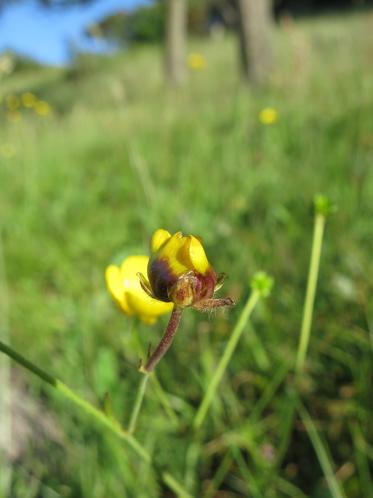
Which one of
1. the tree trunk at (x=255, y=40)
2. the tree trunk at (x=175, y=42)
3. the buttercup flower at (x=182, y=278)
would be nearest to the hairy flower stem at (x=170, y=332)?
the buttercup flower at (x=182, y=278)

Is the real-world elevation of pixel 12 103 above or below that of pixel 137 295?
above

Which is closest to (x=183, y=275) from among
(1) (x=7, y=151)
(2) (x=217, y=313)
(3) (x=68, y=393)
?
(3) (x=68, y=393)

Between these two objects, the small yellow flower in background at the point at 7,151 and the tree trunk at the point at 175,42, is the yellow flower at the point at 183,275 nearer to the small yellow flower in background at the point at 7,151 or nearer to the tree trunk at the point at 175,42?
the small yellow flower in background at the point at 7,151

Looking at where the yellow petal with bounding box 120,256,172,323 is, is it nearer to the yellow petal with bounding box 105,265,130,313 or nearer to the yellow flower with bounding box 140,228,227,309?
the yellow petal with bounding box 105,265,130,313

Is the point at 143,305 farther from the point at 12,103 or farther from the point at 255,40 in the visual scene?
the point at 255,40

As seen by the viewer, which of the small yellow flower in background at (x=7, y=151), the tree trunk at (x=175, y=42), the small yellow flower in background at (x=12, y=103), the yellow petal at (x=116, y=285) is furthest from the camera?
the tree trunk at (x=175, y=42)

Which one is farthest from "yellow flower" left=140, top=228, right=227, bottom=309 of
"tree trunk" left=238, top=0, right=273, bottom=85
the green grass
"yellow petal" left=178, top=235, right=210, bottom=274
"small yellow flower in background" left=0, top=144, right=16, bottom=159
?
"tree trunk" left=238, top=0, right=273, bottom=85

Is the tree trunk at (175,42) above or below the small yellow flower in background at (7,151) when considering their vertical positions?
above
